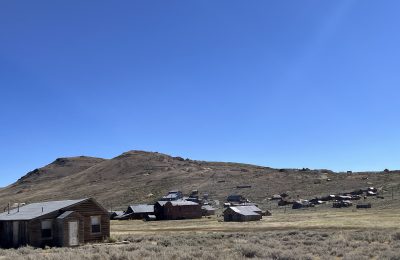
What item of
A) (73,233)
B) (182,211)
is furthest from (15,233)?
(182,211)

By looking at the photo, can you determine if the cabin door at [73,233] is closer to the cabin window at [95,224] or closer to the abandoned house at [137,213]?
the cabin window at [95,224]

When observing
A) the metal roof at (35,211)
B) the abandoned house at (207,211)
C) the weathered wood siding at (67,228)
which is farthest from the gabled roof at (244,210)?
the weathered wood siding at (67,228)

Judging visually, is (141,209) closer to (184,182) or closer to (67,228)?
(67,228)

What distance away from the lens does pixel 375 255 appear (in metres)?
25.0

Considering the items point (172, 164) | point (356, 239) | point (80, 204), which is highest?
point (172, 164)

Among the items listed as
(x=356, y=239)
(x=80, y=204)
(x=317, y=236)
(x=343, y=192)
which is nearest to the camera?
(x=356, y=239)

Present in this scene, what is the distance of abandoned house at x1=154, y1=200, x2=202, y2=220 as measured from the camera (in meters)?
87.6

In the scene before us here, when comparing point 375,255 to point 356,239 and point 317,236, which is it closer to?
point 356,239

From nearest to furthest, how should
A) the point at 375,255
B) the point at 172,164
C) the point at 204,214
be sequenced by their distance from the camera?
the point at 375,255
the point at 204,214
the point at 172,164

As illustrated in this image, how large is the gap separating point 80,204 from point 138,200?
8826 cm

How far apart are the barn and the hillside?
73406mm

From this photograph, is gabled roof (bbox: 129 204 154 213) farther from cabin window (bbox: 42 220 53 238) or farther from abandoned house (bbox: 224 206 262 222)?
cabin window (bbox: 42 220 53 238)

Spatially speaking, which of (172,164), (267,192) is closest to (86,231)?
(267,192)

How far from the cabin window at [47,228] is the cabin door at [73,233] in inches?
64.5
